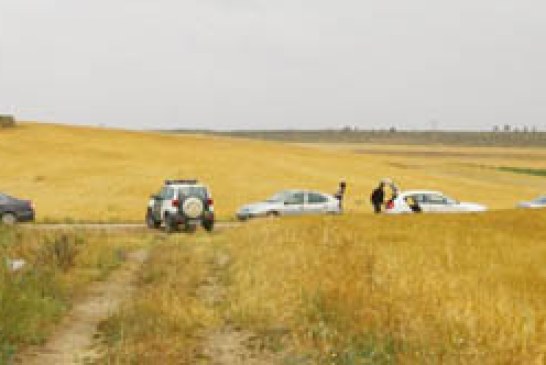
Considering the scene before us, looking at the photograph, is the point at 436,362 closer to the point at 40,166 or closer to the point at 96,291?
the point at 96,291

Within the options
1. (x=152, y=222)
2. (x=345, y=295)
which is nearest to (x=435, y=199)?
(x=152, y=222)

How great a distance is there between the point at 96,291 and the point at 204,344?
519 cm

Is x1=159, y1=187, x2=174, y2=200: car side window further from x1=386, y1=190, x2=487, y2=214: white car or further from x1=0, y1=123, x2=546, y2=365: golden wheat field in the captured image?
x1=386, y1=190, x2=487, y2=214: white car

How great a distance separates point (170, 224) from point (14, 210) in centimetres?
848

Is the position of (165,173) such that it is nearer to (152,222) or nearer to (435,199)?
(435,199)

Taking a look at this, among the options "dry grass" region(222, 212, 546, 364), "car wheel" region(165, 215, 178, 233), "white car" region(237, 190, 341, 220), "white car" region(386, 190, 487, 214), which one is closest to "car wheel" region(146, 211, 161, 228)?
"car wheel" region(165, 215, 178, 233)

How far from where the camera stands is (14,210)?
35.8 meters

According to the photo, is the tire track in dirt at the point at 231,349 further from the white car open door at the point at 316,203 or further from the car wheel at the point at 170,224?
the white car open door at the point at 316,203

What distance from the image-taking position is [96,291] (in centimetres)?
1548

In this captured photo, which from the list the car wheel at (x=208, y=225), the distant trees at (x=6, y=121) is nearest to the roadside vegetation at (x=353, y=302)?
the car wheel at (x=208, y=225)

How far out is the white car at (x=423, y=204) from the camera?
36.6 m

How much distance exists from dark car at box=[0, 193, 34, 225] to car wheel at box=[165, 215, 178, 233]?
804 cm

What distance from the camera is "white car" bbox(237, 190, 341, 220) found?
36.6 m

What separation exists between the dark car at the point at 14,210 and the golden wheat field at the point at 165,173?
110 inches
